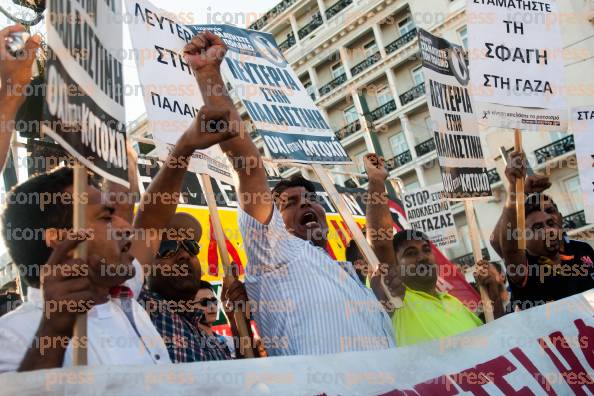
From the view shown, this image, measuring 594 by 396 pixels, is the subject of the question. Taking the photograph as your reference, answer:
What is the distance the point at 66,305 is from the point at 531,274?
2.96 metres

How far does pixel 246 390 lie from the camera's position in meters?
2.27

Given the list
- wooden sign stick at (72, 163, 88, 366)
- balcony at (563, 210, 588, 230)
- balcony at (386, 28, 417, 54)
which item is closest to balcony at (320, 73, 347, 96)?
balcony at (386, 28, 417, 54)

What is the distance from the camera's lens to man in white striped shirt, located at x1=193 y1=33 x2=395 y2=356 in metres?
2.90

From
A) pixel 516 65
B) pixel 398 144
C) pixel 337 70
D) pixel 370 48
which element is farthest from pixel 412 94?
pixel 516 65

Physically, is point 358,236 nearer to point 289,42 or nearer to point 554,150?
point 554,150

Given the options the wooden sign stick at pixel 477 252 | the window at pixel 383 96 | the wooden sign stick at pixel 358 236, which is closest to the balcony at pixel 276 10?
the window at pixel 383 96

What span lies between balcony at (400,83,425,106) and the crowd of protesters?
84.7 ft

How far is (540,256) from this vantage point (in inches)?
167

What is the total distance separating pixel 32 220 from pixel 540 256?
2979 mm

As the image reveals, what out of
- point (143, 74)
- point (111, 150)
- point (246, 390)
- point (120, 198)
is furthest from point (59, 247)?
point (143, 74)

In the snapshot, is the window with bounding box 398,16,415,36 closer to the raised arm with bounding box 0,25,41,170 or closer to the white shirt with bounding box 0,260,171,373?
the raised arm with bounding box 0,25,41,170

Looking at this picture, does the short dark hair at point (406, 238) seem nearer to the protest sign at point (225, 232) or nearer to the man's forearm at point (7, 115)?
the protest sign at point (225, 232)

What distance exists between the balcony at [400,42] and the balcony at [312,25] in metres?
5.18

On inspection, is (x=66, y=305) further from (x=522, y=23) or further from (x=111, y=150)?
(x=522, y=23)
